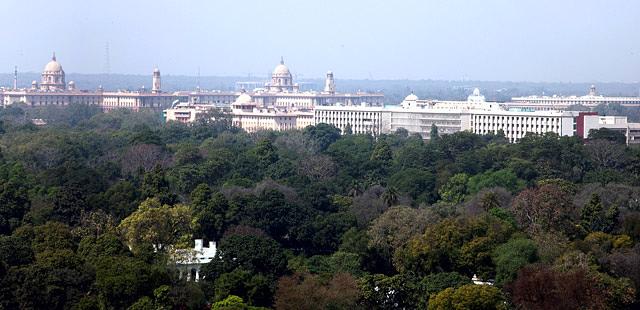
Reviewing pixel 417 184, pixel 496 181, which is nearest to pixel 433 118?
pixel 496 181

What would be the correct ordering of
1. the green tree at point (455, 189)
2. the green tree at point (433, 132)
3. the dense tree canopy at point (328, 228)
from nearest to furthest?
the dense tree canopy at point (328, 228), the green tree at point (455, 189), the green tree at point (433, 132)

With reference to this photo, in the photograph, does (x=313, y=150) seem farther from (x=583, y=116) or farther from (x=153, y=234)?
(x=153, y=234)

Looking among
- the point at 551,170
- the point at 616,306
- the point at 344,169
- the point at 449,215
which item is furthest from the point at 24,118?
the point at 616,306

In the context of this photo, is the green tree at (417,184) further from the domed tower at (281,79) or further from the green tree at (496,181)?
the domed tower at (281,79)

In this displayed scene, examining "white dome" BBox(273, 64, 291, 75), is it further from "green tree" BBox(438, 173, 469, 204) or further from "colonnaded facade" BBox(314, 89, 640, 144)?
"green tree" BBox(438, 173, 469, 204)

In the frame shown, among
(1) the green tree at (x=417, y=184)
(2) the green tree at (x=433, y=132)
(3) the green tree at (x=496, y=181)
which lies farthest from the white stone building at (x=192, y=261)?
(2) the green tree at (x=433, y=132)
